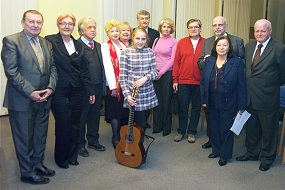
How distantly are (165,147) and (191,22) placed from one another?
1.51m

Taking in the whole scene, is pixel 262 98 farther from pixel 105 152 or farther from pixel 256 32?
pixel 105 152

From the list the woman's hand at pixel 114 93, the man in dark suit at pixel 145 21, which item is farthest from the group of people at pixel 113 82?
the man in dark suit at pixel 145 21

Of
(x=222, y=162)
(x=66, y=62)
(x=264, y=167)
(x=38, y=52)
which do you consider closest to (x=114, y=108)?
(x=66, y=62)

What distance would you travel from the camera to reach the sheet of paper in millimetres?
3286

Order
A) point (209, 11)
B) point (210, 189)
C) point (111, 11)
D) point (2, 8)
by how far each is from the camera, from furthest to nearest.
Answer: point (209, 11), point (111, 11), point (2, 8), point (210, 189)

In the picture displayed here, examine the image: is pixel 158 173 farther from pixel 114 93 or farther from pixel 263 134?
pixel 263 134

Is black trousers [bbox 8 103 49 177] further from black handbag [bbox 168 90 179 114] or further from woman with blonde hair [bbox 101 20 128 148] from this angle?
black handbag [bbox 168 90 179 114]

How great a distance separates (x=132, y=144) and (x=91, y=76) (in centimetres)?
82

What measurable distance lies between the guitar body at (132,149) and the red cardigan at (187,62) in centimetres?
102

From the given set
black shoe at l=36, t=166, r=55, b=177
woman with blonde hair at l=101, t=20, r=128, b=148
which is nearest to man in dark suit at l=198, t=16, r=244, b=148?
woman with blonde hair at l=101, t=20, r=128, b=148

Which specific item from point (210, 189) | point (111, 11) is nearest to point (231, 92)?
point (210, 189)

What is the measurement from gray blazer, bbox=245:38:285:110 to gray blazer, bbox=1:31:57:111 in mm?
1953

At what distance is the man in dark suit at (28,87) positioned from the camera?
8.63 feet

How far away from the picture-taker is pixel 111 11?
5.67 metres
